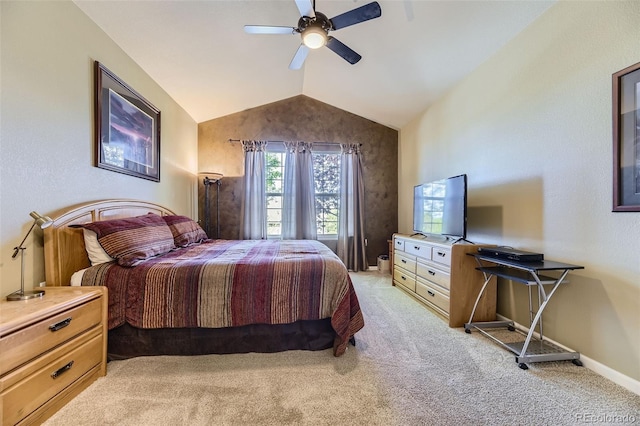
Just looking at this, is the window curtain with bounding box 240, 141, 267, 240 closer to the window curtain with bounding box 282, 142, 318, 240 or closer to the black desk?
the window curtain with bounding box 282, 142, 318, 240

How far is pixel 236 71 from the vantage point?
340 cm

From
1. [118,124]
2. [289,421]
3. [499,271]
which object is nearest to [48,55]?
[118,124]

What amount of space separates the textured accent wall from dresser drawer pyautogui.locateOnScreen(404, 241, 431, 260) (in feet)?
4.97

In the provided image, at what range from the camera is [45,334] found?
129 cm

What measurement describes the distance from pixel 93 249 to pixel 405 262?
321 centimetres

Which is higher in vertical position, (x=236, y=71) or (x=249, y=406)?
(x=236, y=71)

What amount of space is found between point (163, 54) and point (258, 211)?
2.47m

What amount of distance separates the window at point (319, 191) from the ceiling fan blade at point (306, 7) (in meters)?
2.78

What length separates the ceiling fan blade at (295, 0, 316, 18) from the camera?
6.17ft

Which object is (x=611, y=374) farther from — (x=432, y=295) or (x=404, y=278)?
(x=404, y=278)

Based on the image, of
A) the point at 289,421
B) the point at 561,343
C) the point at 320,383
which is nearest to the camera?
the point at 289,421

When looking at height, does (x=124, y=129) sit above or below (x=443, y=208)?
above

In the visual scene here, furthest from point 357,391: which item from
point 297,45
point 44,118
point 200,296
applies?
point 297,45

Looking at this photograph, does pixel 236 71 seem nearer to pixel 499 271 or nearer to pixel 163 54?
pixel 163 54
